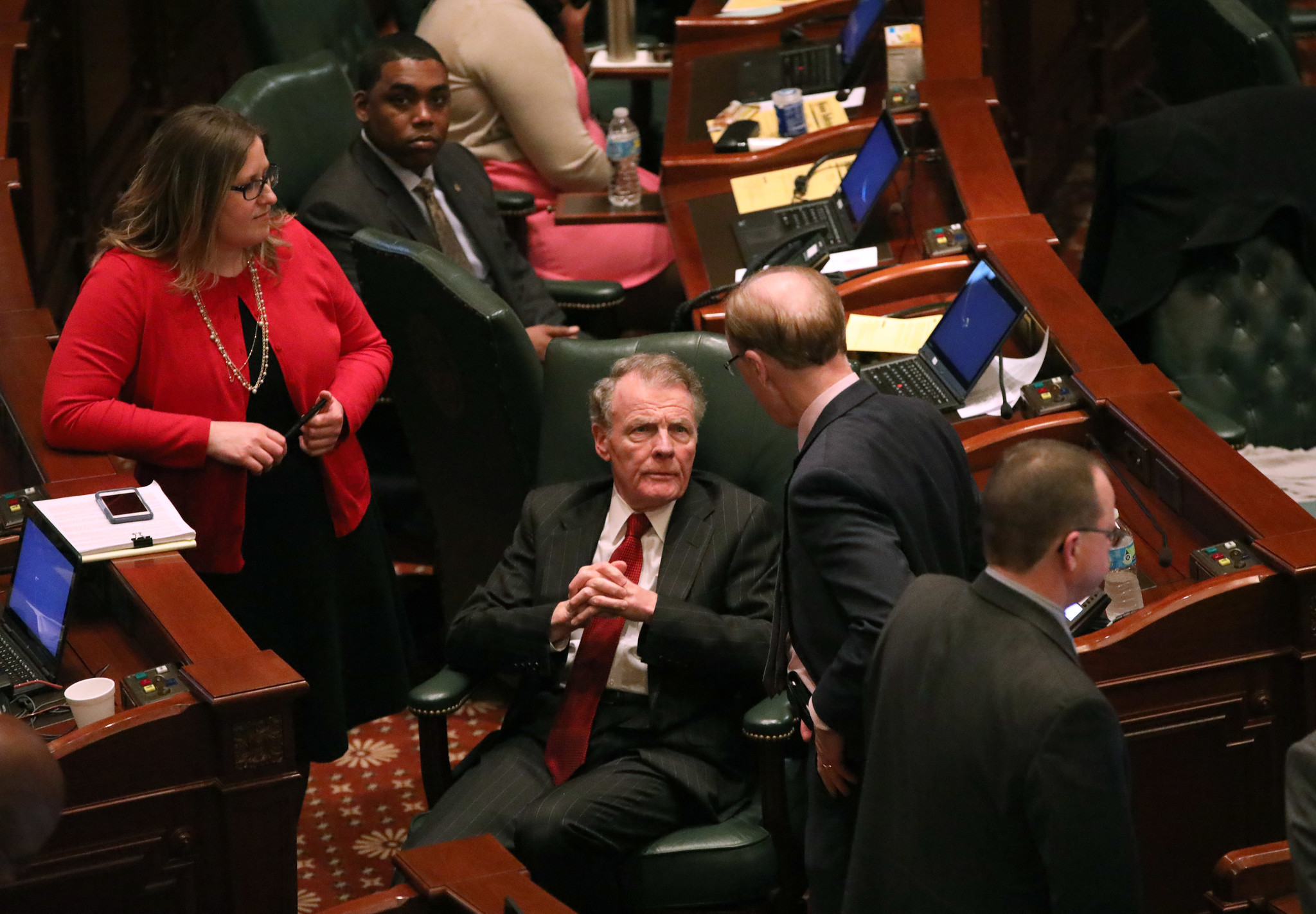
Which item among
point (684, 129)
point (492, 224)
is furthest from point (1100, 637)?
point (684, 129)

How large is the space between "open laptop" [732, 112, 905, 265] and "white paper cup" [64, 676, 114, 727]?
2.01 meters

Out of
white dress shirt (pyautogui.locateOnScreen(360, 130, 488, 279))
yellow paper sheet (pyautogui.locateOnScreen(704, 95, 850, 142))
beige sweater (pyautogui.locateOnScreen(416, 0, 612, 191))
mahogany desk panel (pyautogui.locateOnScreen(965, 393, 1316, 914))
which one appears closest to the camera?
mahogany desk panel (pyautogui.locateOnScreen(965, 393, 1316, 914))

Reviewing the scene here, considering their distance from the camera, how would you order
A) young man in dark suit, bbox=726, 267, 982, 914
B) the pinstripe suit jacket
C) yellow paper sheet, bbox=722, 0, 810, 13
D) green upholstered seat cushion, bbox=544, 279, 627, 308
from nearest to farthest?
young man in dark suit, bbox=726, 267, 982, 914 < the pinstripe suit jacket < green upholstered seat cushion, bbox=544, 279, 627, 308 < yellow paper sheet, bbox=722, 0, 810, 13

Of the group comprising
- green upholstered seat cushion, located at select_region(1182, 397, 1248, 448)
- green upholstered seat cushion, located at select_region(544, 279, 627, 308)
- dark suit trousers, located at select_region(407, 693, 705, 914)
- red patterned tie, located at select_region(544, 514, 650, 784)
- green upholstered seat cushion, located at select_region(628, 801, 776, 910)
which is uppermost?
green upholstered seat cushion, located at select_region(544, 279, 627, 308)

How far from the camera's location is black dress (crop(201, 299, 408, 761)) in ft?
9.51

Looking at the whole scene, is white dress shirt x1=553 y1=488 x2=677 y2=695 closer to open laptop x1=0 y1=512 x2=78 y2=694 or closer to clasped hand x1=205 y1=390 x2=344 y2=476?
clasped hand x1=205 y1=390 x2=344 y2=476

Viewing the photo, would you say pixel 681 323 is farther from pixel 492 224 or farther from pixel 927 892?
pixel 927 892

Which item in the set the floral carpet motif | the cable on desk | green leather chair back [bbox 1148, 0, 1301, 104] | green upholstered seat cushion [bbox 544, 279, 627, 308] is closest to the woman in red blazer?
the floral carpet motif

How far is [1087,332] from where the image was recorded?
3.13 m

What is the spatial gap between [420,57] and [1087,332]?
5.72 feet

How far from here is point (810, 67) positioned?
5.01m

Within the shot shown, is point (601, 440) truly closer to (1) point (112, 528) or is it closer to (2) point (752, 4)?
(1) point (112, 528)

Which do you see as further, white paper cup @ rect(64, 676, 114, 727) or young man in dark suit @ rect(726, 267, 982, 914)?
white paper cup @ rect(64, 676, 114, 727)

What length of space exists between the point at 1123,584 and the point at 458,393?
1479 millimetres
